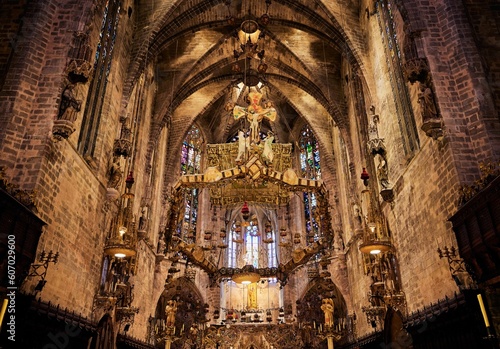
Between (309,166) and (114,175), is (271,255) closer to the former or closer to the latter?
(309,166)

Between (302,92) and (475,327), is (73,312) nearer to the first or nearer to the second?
(475,327)

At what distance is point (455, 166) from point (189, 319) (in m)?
17.7

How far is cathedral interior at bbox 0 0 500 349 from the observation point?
8.22m

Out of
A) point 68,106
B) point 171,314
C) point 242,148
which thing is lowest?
point 171,314

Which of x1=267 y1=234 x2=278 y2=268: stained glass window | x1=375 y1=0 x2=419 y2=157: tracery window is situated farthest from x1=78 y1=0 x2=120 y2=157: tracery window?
x1=267 y1=234 x2=278 y2=268: stained glass window

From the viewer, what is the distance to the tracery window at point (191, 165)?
23891mm

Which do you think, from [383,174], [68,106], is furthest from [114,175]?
[383,174]

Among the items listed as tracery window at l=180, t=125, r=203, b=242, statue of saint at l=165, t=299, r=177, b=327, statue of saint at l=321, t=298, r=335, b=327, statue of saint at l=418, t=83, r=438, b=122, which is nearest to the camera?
statue of saint at l=418, t=83, r=438, b=122

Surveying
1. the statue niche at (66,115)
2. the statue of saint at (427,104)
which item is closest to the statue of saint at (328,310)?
the statue of saint at (427,104)

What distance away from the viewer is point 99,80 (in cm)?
1259

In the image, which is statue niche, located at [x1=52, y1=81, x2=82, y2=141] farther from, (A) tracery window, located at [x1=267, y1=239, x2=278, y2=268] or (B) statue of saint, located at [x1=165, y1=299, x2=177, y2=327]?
(A) tracery window, located at [x1=267, y1=239, x2=278, y2=268]

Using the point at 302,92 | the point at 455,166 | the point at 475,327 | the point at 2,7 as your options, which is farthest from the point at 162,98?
the point at 475,327

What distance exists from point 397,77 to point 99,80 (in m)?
8.83

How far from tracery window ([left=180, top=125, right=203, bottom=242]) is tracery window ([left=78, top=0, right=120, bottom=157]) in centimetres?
1093
